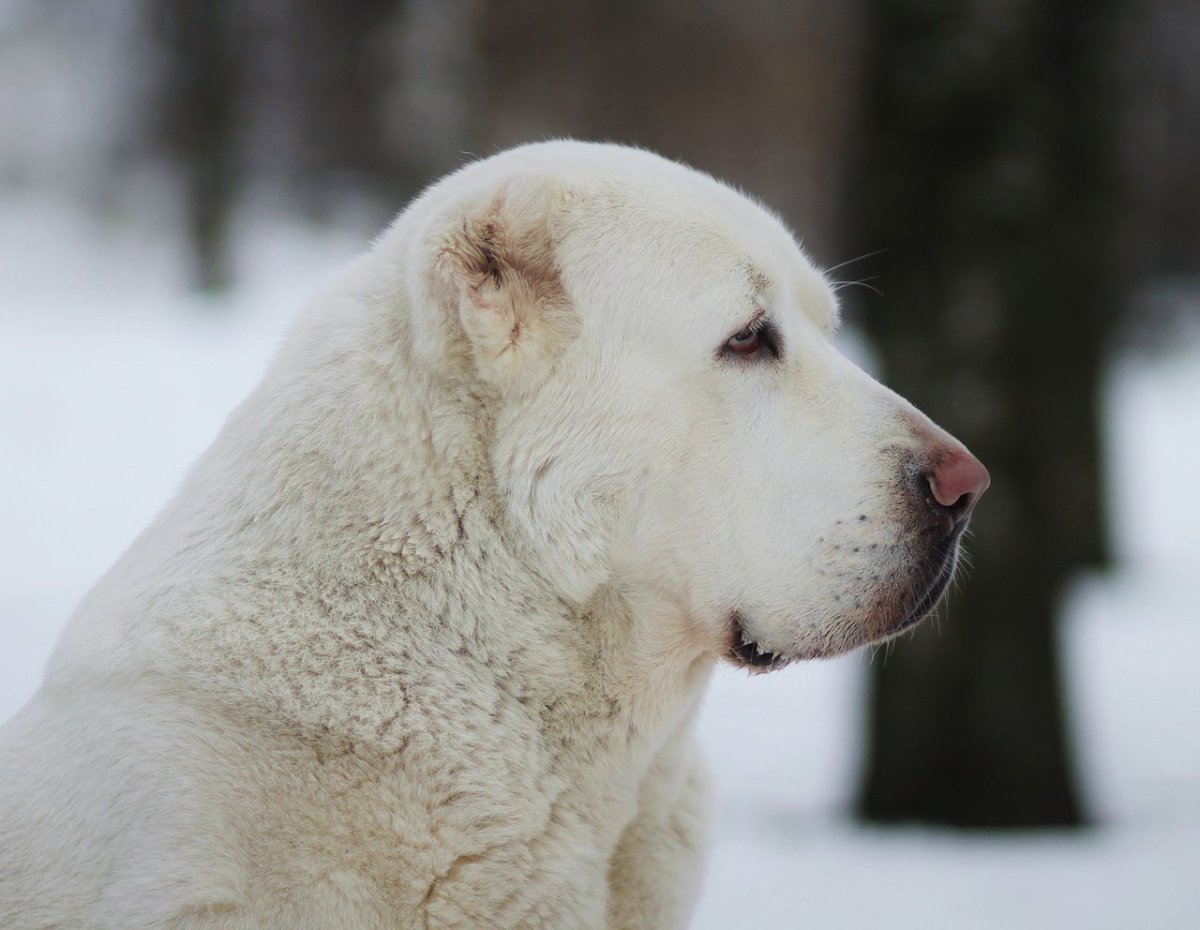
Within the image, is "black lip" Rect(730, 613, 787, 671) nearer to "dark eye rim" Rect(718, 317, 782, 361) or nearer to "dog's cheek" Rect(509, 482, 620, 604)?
"dog's cheek" Rect(509, 482, 620, 604)

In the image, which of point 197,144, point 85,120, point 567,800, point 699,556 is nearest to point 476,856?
point 567,800

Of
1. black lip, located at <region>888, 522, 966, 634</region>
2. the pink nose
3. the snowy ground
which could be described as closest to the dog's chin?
black lip, located at <region>888, 522, 966, 634</region>

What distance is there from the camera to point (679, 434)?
2516 mm

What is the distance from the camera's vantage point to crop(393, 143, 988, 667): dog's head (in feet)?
8.16

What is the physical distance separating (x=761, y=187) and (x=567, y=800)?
1913 centimetres

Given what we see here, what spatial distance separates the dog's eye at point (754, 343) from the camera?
257cm

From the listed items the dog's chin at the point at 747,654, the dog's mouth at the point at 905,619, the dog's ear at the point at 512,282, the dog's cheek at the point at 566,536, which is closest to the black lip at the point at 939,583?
the dog's mouth at the point at 905,619

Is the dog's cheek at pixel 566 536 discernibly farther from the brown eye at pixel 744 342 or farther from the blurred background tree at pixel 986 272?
the blurred background tree at pixel 986 272

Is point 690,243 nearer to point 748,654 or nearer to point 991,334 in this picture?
point 748,654

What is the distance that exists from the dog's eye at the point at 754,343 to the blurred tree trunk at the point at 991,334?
3.29m

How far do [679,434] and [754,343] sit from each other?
24 centimetres

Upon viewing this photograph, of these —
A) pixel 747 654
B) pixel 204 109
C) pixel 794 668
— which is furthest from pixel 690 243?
pixel 204 109

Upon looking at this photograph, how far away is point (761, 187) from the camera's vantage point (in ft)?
68.2

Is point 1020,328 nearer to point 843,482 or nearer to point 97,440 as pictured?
point 843,482
